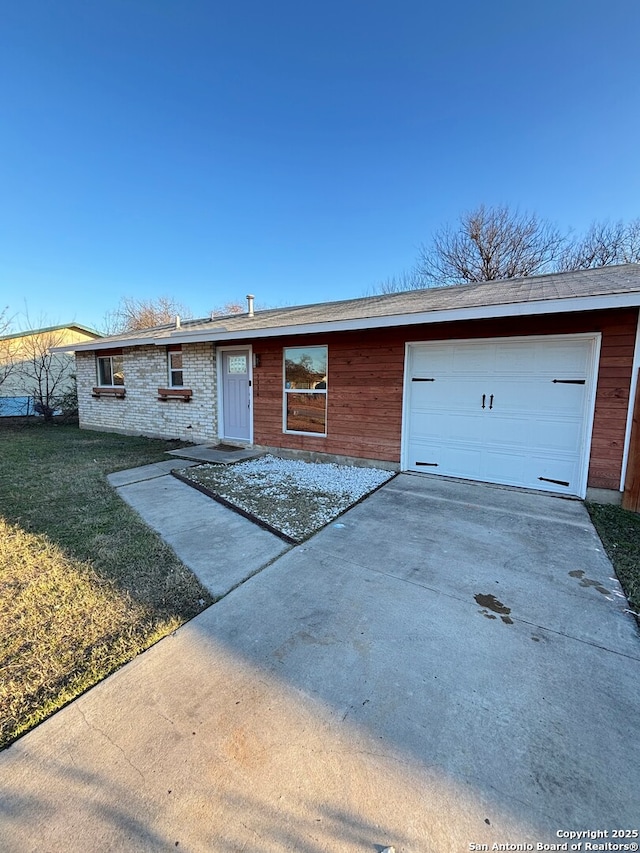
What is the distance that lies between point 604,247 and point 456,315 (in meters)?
15.1

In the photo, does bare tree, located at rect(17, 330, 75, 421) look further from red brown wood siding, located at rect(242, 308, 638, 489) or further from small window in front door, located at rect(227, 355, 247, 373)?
red brown wood siding, located at rect(242, 308, 638, 489)

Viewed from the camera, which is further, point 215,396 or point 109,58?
point 215,396

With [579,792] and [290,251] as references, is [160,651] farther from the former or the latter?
[290,251]

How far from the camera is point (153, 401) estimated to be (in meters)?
9.41

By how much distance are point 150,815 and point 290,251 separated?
16500 mm

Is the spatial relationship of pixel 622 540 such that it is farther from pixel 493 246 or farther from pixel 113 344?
pixel 493 246

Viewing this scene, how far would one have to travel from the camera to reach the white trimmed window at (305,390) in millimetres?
6551

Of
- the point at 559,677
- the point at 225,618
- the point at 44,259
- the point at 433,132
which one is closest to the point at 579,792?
the point at 559,677

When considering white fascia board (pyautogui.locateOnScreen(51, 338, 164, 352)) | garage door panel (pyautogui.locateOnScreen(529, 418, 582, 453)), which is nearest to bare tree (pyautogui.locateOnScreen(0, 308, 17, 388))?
white fascia board (pyautogui.locateOnScreen(51, 338, 164, 352))

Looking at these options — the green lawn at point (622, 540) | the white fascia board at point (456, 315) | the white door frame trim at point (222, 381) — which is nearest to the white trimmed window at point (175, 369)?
the white door frame trim at point (222, 381)

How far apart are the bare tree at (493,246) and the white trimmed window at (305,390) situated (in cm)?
1315

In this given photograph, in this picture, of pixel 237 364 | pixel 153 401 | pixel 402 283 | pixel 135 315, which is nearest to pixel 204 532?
pixel 237 364

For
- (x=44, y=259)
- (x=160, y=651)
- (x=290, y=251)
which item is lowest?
(x=160, y=651)

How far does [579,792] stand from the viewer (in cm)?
133
